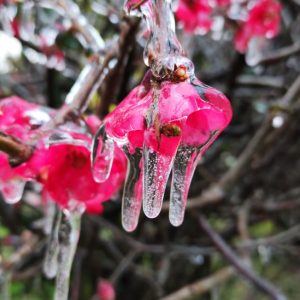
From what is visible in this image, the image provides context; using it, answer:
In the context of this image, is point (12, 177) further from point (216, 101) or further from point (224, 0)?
point (224, 0)

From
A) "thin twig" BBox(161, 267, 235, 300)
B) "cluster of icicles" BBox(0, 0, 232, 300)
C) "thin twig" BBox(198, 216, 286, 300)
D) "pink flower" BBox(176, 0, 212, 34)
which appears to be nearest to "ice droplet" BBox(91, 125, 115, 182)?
"cluster of icicles" BBox(0, 0, 232, 300)

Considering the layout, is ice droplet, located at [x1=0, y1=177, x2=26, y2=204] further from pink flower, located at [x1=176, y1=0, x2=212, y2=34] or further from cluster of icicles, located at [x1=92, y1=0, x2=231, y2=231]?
pink flower, located at [x1=176, y1=0, x2=212, y2=34]

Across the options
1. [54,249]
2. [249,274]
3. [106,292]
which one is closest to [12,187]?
[54,249]

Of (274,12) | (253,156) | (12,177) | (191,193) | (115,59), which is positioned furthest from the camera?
(191,193)

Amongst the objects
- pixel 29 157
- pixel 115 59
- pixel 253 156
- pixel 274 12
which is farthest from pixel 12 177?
pixel 274 12

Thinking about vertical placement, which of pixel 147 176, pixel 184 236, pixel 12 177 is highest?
pixel 147 176

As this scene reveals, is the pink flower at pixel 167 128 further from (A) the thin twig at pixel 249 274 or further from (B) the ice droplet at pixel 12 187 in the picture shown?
(A) the thin twig at pixel 249 274

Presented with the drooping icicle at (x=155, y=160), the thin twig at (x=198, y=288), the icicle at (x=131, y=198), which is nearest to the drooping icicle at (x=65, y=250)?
the icicle at (x=131, y=198)
